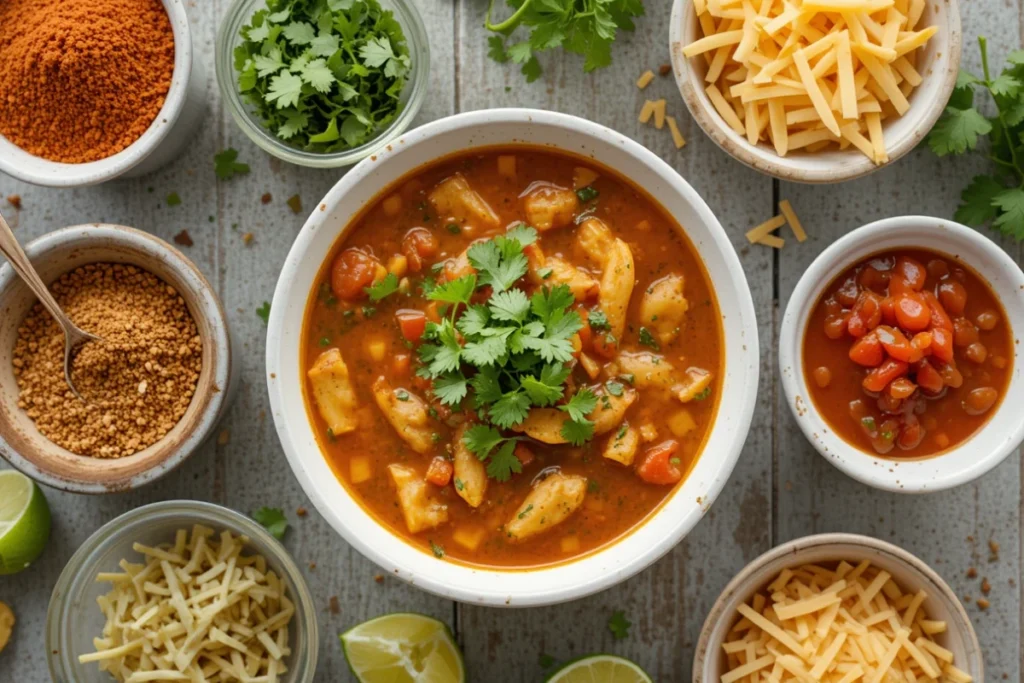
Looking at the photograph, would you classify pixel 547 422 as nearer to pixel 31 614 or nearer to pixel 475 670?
pixel 475 670

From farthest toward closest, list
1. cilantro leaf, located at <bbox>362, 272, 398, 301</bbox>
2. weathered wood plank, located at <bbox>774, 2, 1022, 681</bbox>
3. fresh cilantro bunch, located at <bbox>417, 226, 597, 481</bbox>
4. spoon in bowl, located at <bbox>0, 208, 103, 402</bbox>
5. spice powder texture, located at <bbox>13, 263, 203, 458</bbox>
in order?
weathered wood plank, located at <bbox>774, 2, 1022, 681</bbox> → spice powder texture, located at <bbox>13, 263, 203, 458</bbox> → spoon in bowl, located at <bbox>0, 208, 103, 402</bbox> → cilantro leaf, located at <bbox>362, 272, 398, 301</bbox> → fresh cilantro bunch, located at <bbox>417, 226, 597, 481</bbox>

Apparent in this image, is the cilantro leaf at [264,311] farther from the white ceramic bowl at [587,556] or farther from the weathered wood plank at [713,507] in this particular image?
the weathered wood plank at [713,507]

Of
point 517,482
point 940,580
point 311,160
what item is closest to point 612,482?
point 517,482

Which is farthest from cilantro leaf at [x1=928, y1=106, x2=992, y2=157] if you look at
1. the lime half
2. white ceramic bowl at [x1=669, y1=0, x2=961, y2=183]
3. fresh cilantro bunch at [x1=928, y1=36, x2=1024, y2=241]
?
the lime half

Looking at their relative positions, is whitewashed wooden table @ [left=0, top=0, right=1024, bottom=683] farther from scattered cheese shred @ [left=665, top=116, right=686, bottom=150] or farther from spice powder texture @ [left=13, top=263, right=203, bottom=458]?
spice powder texture @ [left=13, top=263, right=203, bottom=458]

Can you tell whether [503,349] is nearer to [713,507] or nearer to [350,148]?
[350,148]

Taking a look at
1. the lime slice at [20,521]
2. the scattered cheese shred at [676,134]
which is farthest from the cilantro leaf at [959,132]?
the lime slice at [20,521]

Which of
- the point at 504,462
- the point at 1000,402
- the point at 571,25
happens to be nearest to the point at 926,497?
the point at 1000,402
